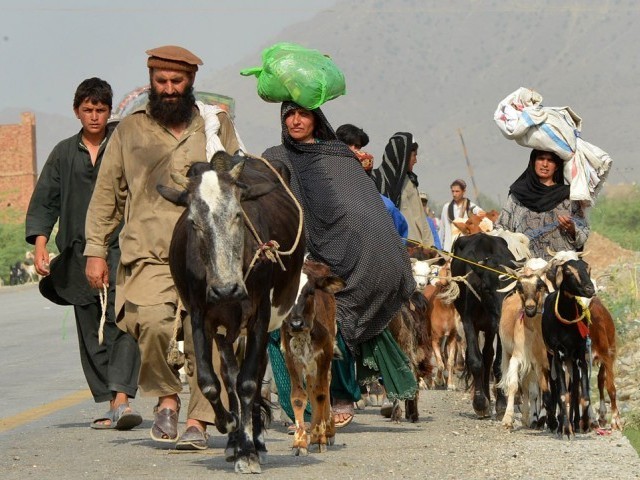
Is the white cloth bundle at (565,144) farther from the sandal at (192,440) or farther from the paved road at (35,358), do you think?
the sandal at (192,440)

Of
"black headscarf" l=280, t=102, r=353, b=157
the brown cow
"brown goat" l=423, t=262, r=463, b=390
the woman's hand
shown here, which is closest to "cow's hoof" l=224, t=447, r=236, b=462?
the brown cow

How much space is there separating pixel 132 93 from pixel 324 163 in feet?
26.5

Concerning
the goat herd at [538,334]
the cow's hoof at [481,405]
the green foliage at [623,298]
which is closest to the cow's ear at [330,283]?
the goat herd at [538,334]

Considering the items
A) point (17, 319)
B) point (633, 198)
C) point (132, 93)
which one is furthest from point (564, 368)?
point (633, 198)

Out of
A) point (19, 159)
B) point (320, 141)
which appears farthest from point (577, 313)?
point (19, 159)

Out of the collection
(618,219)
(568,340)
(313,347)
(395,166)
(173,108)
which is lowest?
(313,347)

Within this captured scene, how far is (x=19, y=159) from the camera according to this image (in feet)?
364

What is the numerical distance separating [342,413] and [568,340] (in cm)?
171

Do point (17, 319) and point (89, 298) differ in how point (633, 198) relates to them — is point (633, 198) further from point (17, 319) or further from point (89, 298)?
point (89, 298)

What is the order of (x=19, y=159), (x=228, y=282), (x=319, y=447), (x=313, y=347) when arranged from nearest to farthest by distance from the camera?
1. (x=228, y=282)
2. (x=319, y=447)
3. (x=313, y=347)
4. (x=19, y=159)

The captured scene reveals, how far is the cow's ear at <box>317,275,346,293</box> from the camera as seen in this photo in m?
11.2

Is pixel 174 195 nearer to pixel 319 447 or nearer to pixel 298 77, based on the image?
pixel 319 447

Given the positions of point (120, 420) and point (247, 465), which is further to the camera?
point (120, 420)

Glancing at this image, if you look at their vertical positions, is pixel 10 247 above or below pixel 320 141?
above
